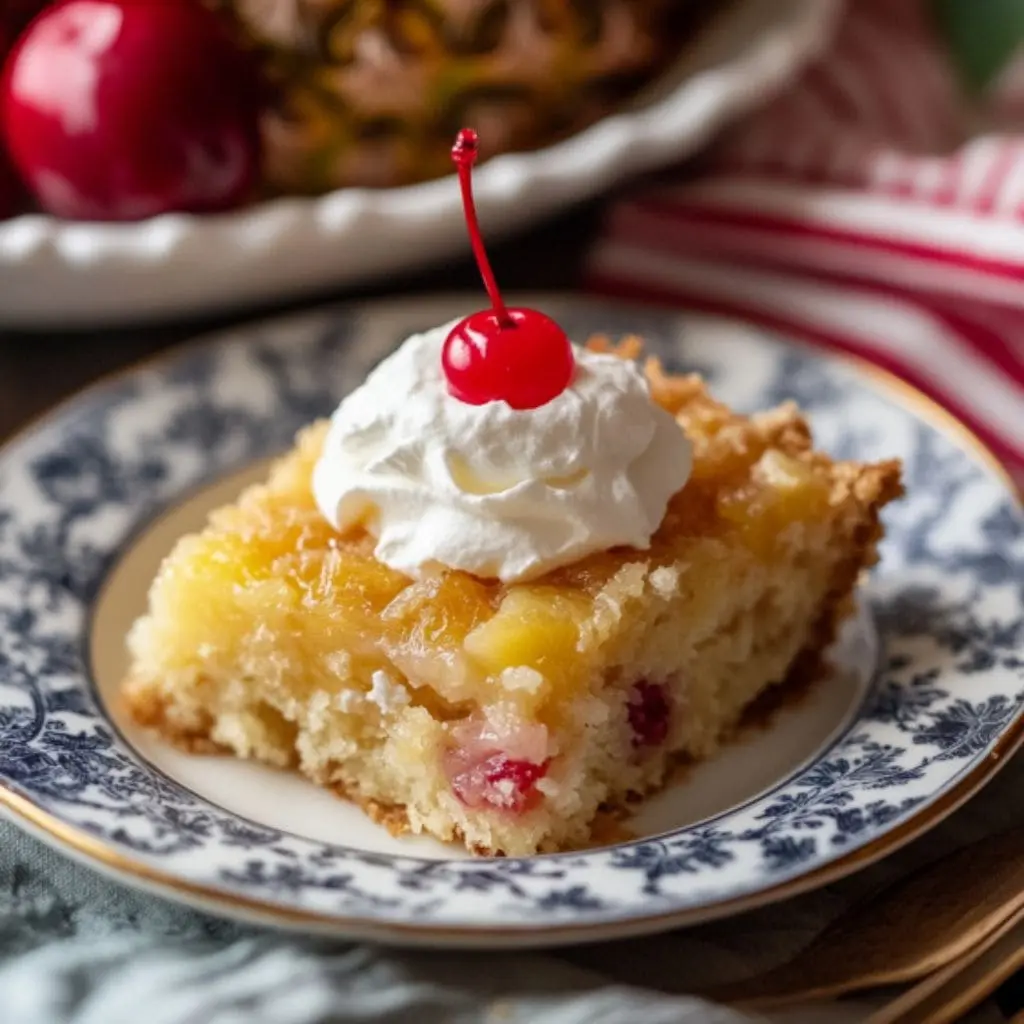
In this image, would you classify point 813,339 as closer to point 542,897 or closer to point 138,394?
point 138,394

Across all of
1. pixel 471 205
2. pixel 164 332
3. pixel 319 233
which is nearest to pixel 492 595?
pixel 471 205

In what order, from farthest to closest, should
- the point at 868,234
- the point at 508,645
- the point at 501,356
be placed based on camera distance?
the point at 868,234 < the point at 501,356 < the point at 508,645

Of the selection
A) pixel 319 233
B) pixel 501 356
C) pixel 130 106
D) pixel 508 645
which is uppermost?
pixel 130 106

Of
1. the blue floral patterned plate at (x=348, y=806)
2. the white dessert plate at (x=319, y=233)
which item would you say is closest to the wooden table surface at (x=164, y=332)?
the white dessert plate at (x=319, y=233)

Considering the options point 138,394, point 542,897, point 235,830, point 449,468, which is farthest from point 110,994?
point 138,394

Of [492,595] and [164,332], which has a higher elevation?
[164,332]

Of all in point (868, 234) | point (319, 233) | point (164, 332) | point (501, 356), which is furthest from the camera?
point (164, 332)

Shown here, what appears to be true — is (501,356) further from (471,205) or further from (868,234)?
(868,234)
